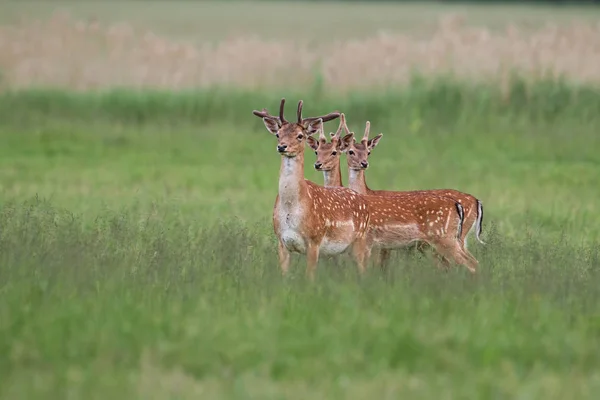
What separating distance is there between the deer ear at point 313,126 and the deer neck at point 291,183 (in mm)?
310

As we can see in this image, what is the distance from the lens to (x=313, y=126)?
1077cm

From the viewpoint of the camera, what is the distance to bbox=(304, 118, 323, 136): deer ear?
34.4 ft

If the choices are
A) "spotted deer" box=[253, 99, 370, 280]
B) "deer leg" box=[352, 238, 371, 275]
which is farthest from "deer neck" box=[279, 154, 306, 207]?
"deer leg" box=[352, 238, 371, 275]

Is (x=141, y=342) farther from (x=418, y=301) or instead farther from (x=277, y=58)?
(x=277, y=58)

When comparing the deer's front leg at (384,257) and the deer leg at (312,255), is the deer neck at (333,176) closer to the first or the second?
the deer's front leg at (384,257)

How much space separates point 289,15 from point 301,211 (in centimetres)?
4829

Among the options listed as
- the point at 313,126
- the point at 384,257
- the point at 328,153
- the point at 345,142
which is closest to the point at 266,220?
the point at 345,142

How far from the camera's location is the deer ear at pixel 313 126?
10.5m

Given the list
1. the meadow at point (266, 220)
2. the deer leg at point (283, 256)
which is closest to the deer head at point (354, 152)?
the meadow at point (266, 220)

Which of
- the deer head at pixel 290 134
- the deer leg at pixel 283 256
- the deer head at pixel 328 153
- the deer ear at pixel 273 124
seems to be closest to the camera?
the deer leg at pixel 283 256

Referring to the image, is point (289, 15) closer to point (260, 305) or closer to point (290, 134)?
point (290, 134)

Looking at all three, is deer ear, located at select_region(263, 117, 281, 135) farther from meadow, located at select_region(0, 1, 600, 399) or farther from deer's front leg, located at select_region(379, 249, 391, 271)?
deer's front leg, located at select_region(379, 249, 391, 271)

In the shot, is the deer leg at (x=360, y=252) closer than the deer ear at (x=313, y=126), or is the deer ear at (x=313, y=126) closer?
the deer ear at (x=313, y=126)

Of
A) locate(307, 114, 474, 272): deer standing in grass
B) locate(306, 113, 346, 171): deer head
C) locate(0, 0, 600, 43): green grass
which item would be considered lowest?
locate(307, 114, 474, 272): deer standing in grass
